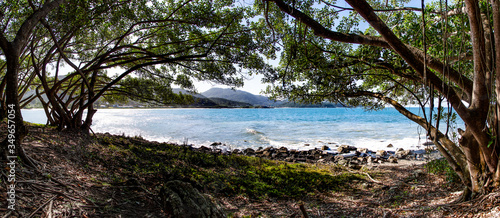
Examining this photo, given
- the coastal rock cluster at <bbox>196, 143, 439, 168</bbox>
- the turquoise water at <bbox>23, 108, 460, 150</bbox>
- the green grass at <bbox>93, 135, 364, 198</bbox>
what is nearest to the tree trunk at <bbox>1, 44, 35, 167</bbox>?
the green grass at <bbox>93, 135, 364, 198</bbox>

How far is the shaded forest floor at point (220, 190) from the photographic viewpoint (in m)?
2.87

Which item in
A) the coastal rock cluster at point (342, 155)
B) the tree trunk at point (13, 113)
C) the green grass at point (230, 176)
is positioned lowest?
the coastal rock cluster at point (342, 155)

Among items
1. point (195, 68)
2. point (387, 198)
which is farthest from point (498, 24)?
point (195, 68)

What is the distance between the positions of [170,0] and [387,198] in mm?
8154

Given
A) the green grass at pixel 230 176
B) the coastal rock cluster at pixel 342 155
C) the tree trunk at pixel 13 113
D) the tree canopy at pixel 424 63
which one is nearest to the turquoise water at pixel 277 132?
the tree canopy at pixel 424 63

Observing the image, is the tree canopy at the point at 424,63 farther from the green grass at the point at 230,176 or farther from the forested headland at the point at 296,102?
the green grass at the point at 230,176

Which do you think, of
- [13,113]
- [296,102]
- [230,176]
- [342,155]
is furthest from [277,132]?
[13,113]

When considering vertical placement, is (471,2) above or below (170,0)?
below

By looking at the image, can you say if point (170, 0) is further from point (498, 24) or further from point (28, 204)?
point (498, 24)

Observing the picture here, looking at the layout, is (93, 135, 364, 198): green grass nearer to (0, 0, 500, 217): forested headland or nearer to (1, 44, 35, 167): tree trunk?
(0, 0, 500, 217): forested headland

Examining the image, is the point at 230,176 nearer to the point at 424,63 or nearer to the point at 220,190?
the point at 220,190

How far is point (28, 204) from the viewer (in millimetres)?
2527

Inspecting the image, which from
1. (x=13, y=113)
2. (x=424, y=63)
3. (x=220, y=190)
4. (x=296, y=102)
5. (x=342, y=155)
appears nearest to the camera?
(x=424, y=63)

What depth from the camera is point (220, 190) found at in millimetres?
4691
